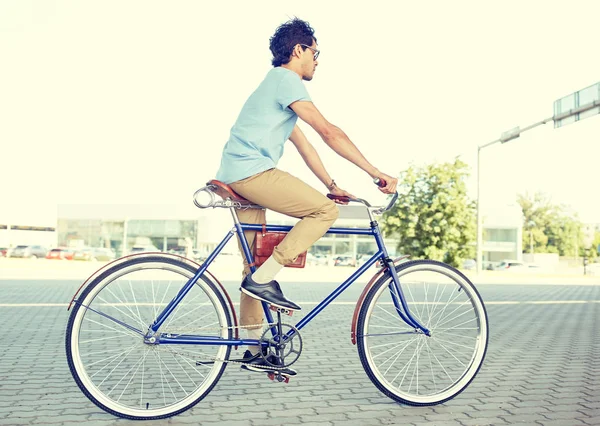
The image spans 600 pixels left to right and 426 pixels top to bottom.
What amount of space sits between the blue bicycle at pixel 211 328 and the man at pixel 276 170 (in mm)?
111

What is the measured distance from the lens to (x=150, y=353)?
361 cm

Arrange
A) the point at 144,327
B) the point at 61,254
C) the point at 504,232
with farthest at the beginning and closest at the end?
the point at 504,232, the point at 61,254, the point at 144,327

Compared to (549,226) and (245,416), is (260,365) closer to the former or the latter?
(245,416)

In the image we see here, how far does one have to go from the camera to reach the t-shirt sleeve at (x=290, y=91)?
346 cm

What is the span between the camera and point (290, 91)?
3459 mm

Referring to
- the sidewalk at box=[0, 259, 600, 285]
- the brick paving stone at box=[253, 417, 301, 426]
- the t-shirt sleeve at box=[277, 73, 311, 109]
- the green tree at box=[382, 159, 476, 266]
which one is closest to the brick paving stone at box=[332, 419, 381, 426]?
the brick paving stone at box=[253, 417, 301, 426]

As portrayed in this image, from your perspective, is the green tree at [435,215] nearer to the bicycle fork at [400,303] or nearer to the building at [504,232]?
the building at [504,232]

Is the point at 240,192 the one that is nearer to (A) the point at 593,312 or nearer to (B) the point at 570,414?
(B) the point at 570,414

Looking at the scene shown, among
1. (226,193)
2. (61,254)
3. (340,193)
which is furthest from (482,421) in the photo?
(61,254)

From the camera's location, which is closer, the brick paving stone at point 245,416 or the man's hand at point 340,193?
the brick paving stone at point 245,416

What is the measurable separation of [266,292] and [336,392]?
43.6 inches

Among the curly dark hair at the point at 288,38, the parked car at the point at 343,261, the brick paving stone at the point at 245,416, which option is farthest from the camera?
the parked car at the point at 343,261

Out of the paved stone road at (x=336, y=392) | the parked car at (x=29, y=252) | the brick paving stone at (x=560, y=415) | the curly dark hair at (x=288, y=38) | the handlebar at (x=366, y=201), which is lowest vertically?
the parked car at (x=29, y=252)

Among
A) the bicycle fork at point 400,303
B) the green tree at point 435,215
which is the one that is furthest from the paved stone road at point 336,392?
the green tree at point 435,215
